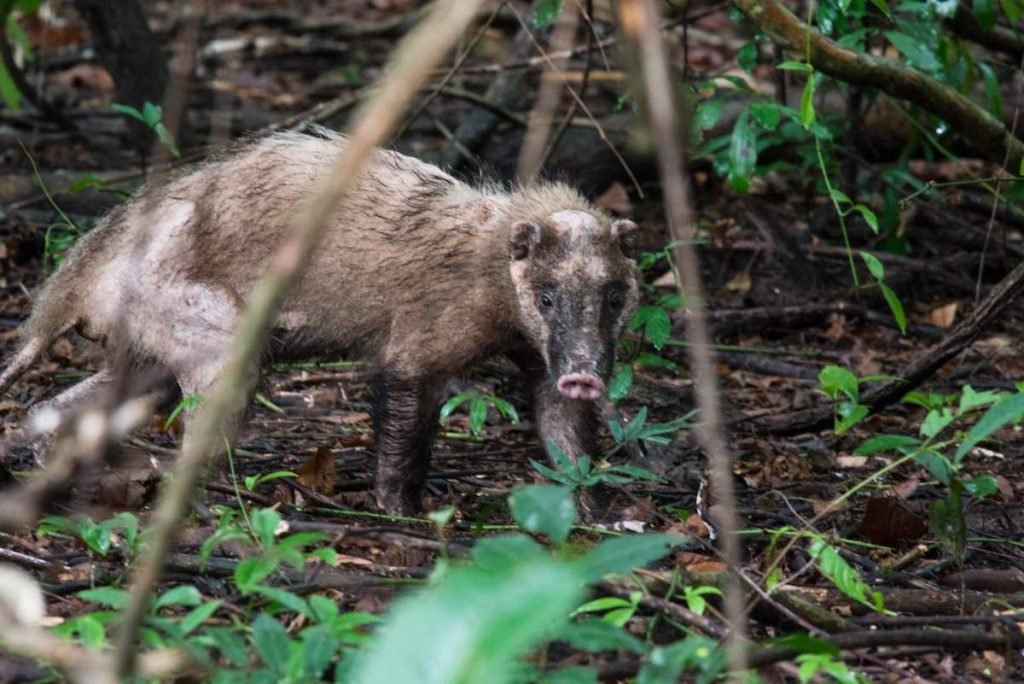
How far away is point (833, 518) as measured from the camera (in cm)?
583

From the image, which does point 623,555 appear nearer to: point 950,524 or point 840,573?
point 840,573

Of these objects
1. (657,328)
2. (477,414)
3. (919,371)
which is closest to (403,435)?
(477,414)

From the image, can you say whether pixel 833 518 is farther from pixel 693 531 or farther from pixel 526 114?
pixel 526 114

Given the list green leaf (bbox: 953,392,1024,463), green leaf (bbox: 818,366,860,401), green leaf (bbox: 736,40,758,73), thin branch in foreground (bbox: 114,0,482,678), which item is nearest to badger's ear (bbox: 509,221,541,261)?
green leaf (bbox: 818,366,860,401)

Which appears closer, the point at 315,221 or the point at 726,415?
the point at 315,221

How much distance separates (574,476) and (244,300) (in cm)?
205

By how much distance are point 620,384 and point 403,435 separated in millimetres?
981

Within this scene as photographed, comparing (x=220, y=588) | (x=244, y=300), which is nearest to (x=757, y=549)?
(x=220, y=588)

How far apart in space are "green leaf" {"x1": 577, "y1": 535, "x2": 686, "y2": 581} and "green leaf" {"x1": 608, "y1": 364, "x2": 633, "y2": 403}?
301 cm

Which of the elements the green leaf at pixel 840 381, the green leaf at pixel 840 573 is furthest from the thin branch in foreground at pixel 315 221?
the green leaf at pixel 840 381

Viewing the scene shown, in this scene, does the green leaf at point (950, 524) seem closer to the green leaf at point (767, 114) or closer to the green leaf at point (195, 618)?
the green leaf at point (195, 618)

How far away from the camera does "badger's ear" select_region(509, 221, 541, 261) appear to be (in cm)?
632

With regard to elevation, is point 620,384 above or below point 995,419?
below

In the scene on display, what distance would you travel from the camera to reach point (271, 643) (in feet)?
11.0
